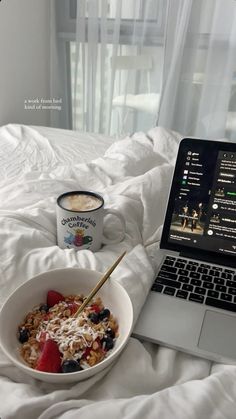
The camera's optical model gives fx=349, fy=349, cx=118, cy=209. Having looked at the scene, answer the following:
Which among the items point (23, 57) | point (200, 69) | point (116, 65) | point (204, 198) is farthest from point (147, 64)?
point (204, 198)

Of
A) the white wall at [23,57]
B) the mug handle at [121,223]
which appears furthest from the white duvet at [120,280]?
the white wall at [23,57]

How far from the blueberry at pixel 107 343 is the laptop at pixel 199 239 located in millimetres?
96

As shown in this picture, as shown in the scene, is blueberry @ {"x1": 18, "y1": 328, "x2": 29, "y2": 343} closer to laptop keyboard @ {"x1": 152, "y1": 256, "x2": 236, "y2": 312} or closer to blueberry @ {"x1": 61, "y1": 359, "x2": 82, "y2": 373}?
blueberry @ {"x1": 61, "y1": 359, "x2": 82, "y2": 373}

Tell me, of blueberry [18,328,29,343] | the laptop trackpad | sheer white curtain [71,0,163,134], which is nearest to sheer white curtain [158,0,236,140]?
sheer white curtain [71,0,163,134]

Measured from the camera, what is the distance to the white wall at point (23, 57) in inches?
68.7

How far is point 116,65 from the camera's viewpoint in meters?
1.97

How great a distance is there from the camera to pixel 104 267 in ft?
1.80

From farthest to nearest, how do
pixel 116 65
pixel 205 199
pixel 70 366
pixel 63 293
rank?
1. pixel 116 65
2. pixel 205 199
3. pixel 63 293
4. pixel 70 366

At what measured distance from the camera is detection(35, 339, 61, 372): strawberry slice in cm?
38

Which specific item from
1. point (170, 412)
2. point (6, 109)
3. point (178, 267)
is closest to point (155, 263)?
point (178, 267)

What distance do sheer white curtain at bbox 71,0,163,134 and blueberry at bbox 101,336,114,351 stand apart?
1.79 meters

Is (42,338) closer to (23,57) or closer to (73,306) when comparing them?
(73,306)

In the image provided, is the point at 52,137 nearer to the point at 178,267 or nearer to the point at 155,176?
the point at 155,176

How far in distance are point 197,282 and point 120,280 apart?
141 millimetres
